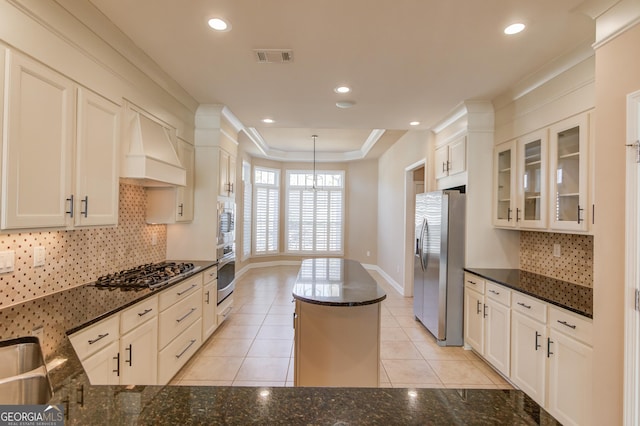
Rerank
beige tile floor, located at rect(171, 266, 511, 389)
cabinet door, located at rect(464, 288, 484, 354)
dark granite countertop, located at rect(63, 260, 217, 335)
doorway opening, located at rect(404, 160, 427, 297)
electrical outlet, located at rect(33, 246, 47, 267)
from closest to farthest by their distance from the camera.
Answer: dark granite countertop, located at rect(63, 260, 217, 335) → electrical outlet, located at rect(33, 246, 47, 267) → beige tile floor, located at rect(171, 266, 511, 389) → cabinet door, located at rect(464, 288, 484, 354) → doorway opening, located at rect(404, 160, 427, 297)

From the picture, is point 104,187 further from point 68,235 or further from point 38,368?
point 38,368

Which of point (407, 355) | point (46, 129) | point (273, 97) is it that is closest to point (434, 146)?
point (273, 97)

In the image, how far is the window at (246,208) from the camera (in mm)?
7133

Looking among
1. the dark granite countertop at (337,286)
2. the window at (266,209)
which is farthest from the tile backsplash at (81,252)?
the window at (266,209)

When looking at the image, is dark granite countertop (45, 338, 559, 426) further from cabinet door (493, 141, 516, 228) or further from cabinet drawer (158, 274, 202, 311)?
cabinet door (493, 141, 516, 228)

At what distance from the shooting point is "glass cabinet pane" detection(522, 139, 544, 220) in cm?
288

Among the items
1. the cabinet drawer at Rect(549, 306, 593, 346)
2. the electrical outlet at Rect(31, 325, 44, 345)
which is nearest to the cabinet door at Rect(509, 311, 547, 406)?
the cabinet drawer at Rect(549, 306, 593, 346)

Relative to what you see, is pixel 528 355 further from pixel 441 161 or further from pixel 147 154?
pixel 147 154

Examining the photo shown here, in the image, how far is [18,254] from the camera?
1861mm

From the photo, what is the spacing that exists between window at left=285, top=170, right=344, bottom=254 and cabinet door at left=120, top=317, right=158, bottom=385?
602 cm

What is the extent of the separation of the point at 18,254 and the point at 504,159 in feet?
14.1

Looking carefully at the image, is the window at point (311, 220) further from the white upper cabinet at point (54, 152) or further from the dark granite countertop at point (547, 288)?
the white upper cabinet at point (54, 152)

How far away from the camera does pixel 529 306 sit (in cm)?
251

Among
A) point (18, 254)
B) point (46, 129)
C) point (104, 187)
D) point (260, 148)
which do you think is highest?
point (260, 148)
